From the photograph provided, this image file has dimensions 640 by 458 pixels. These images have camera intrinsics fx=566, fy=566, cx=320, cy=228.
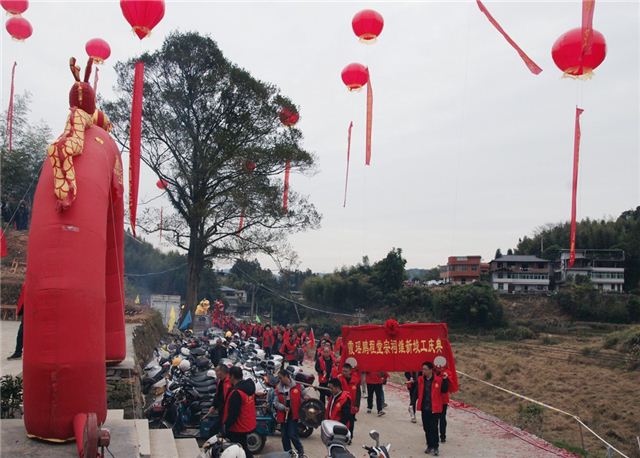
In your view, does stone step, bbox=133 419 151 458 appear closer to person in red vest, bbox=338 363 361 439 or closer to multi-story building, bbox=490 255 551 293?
person in red vest, bbox=338 363 361 439

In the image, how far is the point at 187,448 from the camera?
7645mm

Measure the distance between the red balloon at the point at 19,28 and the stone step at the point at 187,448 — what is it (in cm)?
1325

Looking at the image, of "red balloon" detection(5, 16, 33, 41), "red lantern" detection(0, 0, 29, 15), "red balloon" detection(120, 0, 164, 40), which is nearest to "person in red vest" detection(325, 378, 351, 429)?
"red balloon" detection(120, 0, 164, 40)

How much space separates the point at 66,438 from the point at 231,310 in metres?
53.0

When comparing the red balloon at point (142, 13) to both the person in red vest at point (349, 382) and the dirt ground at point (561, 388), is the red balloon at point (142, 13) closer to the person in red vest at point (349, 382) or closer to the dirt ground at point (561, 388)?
the person in red vest at point (349, 382)

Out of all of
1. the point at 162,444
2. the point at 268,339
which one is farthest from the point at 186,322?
the point at 162,444

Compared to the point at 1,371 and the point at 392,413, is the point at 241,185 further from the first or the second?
the point at 1,371

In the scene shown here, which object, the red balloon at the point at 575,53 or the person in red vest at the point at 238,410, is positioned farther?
the red balloon at the point at 575,53

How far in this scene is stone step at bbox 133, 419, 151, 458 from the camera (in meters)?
6.07

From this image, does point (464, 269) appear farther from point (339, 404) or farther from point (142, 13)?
point (142, 13)

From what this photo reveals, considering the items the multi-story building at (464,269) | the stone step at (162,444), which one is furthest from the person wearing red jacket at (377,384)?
the multi-story building at (464,269)

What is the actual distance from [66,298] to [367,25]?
28.3 ft

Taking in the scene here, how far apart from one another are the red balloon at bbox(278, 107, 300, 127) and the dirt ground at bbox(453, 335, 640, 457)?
1164 centimetres

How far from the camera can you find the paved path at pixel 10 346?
9867 mm
